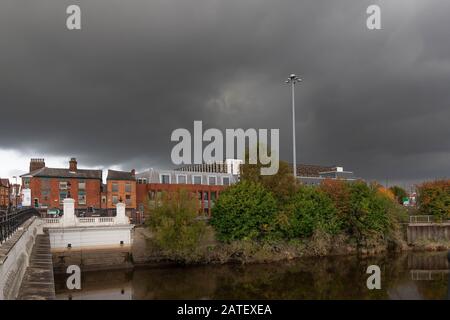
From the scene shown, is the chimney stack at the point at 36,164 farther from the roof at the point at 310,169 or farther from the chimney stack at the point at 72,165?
the roof at the point at 310,169

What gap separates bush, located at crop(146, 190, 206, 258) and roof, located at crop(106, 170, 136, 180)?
27.8 m

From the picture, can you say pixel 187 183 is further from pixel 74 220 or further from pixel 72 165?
pixel 74 220

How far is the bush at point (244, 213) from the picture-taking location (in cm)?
5166

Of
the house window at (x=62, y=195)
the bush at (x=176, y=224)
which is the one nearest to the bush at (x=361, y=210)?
the bush at (x=176, y=224)

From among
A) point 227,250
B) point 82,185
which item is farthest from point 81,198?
point 227,250

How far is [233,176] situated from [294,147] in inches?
1726

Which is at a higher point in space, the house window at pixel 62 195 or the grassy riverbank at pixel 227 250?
the house window at pixel 62 195

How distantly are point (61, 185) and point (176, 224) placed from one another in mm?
35311

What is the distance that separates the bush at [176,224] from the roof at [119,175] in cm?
2784

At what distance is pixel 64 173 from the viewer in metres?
74.8

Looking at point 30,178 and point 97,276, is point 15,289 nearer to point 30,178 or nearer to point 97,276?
point 97,276

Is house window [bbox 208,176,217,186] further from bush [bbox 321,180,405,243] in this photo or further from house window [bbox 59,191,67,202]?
bush [bbox 321,180,405,243]

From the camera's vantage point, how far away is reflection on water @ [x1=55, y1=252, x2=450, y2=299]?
35.2 m

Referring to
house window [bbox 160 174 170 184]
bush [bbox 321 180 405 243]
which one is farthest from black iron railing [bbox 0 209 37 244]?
house window [bbox 160 174 170 184]
